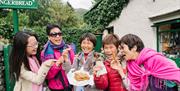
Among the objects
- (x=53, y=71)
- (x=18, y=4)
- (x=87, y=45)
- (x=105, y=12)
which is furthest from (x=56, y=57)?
(x=105, y=12)

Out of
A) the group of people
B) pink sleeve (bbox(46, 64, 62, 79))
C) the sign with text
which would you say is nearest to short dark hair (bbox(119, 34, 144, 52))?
the group of people

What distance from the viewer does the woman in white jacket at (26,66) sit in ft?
12.9

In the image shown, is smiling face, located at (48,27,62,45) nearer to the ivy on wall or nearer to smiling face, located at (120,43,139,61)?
smiling face, located at (120,43,139,61)

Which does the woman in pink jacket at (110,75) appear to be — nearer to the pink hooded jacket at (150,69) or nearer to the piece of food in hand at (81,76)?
the piece of food in hand at (81,76)

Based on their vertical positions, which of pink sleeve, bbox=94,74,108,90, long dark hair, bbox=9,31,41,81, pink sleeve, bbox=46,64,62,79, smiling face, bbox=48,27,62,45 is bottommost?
pink sleeve, bbox=94,74,108,90

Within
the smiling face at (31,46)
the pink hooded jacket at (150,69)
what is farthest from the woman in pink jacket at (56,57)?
the pink hooded jacket at (150,69)

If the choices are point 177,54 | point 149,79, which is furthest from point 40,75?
point 177,54

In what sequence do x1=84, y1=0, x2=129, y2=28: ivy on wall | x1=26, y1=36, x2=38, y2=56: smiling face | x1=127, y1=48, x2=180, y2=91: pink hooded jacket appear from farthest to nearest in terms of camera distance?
x1=84, y1=0, x2=129, y2=28: ivy on wall, x1=26, y1=36, x2=38, y2=56: smiling face, x1=127, y1=48, x2=180, y2=91: pink hooded jacket

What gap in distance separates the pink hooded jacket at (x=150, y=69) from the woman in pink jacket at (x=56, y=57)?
2.99ft

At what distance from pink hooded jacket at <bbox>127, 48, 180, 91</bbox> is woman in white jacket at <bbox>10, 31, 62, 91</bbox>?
0.95 meters

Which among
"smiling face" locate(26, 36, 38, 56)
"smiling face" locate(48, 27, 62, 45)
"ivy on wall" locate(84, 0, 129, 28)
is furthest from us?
"ivy on wall" locate(84, 0, 129, 28)

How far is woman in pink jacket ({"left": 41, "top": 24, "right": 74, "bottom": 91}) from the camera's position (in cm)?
427

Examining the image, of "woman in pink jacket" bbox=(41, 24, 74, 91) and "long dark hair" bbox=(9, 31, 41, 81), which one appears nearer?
"long dark hair" bbox=(9, 31, 41, 81)

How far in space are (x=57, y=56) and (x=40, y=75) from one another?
514 mm
